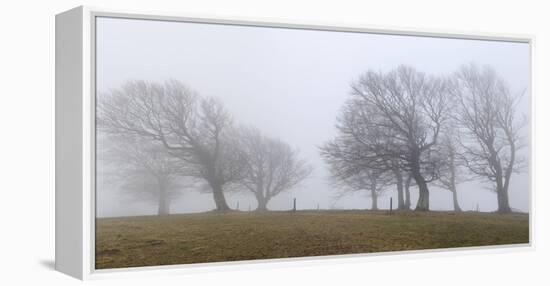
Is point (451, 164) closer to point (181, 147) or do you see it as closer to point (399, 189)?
point (399, 189)

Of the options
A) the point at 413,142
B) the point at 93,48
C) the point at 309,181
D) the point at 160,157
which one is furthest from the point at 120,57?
the point at 413,142

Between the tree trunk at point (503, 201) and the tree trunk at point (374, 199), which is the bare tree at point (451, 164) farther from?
the tree trunk at point (374, 199)

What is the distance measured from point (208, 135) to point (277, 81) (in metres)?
1.12

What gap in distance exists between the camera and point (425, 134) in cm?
1298

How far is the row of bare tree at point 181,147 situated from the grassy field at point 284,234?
0.26m

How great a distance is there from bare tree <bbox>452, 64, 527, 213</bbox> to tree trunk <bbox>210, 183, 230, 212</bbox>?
3.52 meters

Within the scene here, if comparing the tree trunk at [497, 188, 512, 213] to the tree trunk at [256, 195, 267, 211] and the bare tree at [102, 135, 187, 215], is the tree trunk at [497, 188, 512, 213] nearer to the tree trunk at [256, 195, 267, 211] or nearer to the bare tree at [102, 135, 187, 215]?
the tree trunk at [256, 195, 267, 211]

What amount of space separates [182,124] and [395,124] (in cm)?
295

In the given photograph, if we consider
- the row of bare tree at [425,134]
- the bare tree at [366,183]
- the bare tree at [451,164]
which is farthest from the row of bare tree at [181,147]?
the bare tree at [451,164]

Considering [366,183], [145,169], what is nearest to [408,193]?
[366,183]

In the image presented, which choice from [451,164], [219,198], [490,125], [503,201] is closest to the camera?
[219,198]

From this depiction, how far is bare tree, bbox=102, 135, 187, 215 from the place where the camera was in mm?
11117

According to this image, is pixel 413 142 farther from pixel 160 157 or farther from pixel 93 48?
pixel 93 48

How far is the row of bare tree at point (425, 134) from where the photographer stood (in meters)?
12.6
